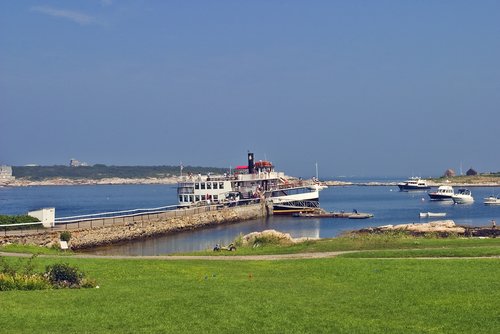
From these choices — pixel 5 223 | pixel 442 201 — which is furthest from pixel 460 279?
pixel 442 201

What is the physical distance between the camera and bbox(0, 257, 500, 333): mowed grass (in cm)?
1242

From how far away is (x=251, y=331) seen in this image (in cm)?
1205

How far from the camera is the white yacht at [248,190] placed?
85.1 m

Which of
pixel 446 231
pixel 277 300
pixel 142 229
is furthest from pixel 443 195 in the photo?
pixel 277 300

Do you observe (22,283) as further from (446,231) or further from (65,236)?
(446,231)

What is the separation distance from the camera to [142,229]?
5950 cm

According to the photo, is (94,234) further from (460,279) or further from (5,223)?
(460,279)

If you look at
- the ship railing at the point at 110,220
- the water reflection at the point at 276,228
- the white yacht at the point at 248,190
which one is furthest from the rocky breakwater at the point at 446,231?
the white yacht at the point at 248,190

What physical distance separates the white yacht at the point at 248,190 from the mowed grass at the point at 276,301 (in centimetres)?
6193

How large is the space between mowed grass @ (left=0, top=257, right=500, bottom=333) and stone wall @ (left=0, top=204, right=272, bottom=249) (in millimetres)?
24836

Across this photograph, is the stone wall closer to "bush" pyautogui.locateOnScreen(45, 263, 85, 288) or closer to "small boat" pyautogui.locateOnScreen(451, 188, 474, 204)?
"bush" pyautogui.locateOnScreen(45, 263, 85, 288)

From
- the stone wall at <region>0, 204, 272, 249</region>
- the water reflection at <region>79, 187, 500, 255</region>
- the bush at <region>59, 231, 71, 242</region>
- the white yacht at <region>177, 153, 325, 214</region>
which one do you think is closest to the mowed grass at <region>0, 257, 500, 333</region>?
the stone wall at <region>0, 204, 272, 249</region>

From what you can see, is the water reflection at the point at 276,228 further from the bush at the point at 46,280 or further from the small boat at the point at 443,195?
the bush at the point at 46,280

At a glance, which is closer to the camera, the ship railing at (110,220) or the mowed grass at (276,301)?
the mowed grass at (276,301)
